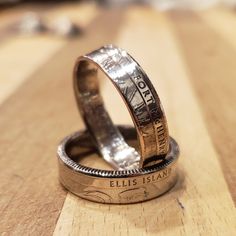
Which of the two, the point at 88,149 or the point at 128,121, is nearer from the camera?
the point at 88,149

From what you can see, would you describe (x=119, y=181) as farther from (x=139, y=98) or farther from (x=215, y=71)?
(x=215, y=71)

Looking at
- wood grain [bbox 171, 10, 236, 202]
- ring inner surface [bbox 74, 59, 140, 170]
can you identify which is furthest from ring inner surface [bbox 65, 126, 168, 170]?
wood grain [bbox 171, 10, 236, 202]

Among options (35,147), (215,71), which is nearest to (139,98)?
(35,147)

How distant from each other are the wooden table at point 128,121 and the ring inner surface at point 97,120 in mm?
50

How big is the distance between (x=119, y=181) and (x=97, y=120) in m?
0.18

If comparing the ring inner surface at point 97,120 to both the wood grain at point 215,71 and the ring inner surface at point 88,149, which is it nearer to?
the ring inner surface at point 88,149

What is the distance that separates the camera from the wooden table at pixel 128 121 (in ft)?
1.46

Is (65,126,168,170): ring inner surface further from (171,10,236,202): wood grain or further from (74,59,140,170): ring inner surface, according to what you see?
(171,10,236,202): wood grain

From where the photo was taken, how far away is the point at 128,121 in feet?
2.27

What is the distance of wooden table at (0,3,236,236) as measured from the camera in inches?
17.5

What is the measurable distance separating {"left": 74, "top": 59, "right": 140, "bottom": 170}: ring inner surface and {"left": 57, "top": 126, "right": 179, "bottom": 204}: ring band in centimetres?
9

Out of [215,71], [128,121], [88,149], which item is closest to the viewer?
[88,149]

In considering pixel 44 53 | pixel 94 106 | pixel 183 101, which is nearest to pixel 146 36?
pixel 44 53

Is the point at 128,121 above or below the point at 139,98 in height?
below
